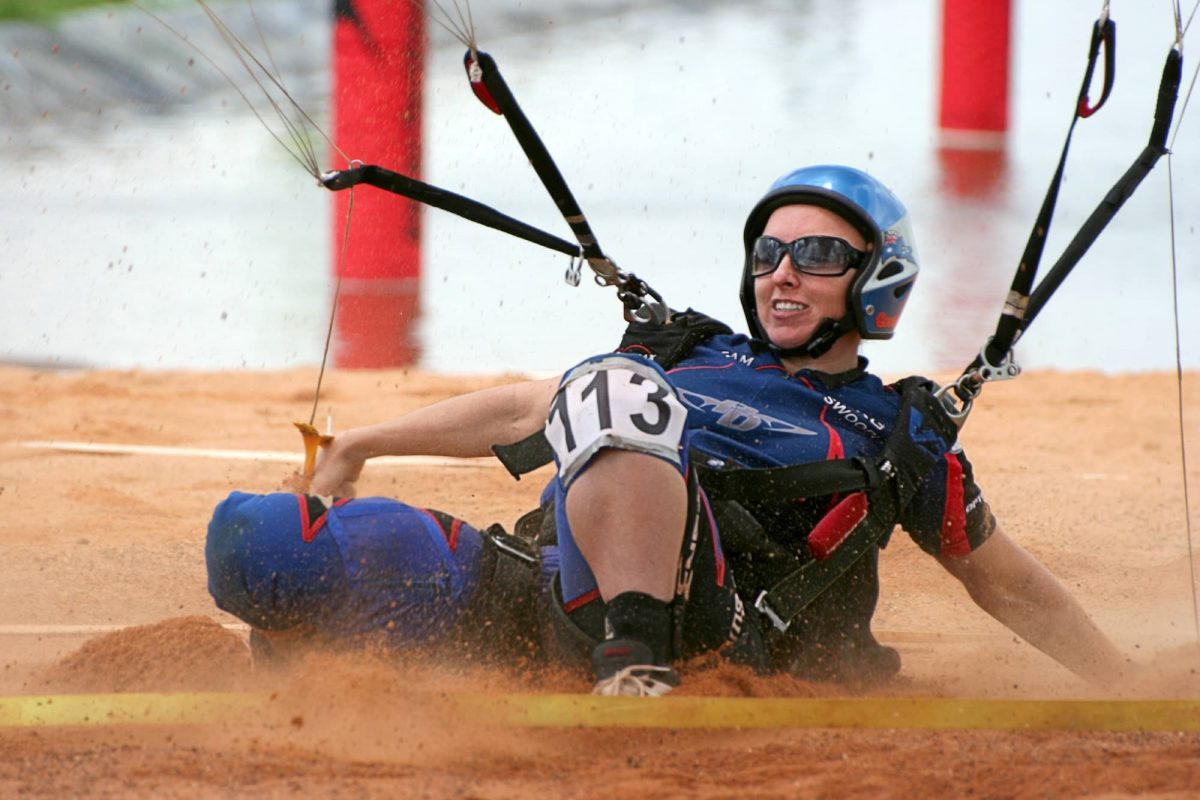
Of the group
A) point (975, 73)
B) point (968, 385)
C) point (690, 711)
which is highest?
point (975, 73)

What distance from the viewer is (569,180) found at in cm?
1025

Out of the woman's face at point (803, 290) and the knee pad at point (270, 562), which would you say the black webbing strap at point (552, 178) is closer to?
the woman's face at point (803, 290)

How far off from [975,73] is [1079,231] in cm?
910

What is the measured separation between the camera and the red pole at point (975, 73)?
11.4m

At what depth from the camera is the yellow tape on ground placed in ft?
8.07

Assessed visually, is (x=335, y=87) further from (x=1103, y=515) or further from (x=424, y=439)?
(x=424, y=439)

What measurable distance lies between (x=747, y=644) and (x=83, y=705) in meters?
1.06

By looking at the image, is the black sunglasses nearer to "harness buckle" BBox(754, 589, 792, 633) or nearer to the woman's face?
the woman's face

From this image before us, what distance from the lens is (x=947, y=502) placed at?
2.92m

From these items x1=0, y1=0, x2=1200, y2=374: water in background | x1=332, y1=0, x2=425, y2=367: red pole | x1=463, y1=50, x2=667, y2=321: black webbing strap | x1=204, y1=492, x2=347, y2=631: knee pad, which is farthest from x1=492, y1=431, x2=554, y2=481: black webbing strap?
x1=332, y1=0, x2=425, y2=367: red pole

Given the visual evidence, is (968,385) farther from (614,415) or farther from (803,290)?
(614,415)

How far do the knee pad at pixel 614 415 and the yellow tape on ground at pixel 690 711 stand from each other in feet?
1.16

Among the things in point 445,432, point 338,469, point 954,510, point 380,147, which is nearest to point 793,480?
point 954,510

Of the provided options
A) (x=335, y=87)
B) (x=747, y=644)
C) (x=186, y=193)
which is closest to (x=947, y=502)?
(x=747, y=644)
